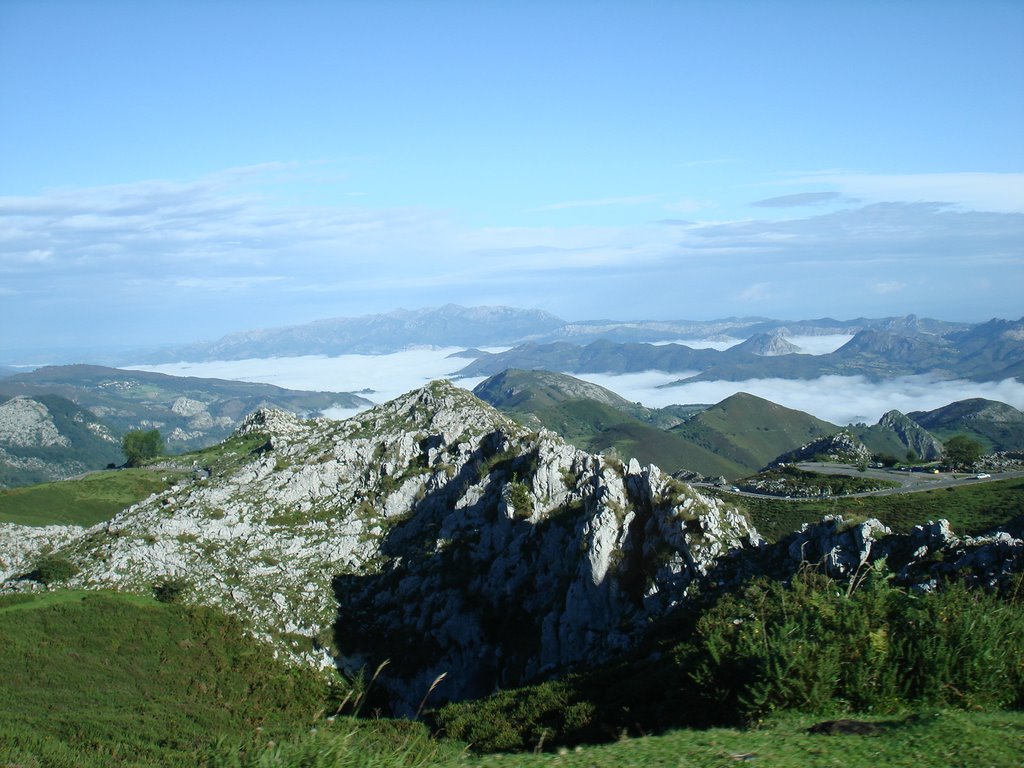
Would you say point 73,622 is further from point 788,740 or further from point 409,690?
point 788,740

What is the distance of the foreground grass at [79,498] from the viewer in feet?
232

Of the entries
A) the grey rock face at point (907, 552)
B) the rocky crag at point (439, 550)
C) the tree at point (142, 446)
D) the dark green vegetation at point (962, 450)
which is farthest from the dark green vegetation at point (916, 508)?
the tree at point (142, 446)

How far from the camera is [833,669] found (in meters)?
16.4

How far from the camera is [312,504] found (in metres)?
58.9

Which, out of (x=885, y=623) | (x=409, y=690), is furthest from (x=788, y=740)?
(x=409, y=690)

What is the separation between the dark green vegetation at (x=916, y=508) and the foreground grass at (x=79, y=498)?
6642 centimetres

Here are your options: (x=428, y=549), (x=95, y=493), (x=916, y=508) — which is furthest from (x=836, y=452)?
(x=95, y=493)

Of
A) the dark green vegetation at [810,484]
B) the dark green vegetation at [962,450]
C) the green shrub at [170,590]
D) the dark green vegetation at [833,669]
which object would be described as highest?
the dark green vegetation at [833,669]

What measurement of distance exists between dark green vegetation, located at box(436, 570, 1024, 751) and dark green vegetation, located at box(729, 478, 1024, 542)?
1718 inches

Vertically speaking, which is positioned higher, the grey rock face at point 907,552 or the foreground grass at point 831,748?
the foreground grass at point 831,748

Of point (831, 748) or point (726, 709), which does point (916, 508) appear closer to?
point (726, 709)

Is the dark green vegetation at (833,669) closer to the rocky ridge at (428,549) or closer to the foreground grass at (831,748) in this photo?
the foreground grass at (831,748)

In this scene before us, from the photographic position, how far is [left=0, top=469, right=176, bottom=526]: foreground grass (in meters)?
70.7

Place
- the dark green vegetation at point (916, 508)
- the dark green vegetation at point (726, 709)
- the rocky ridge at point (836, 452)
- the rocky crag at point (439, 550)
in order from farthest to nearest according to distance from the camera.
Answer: the rocky ridge at point (836, 452)
the dark green vegetation at point (916, 508)
the rocky crag at point (439, 550)
the dark green vegetation at point (726, 709)
